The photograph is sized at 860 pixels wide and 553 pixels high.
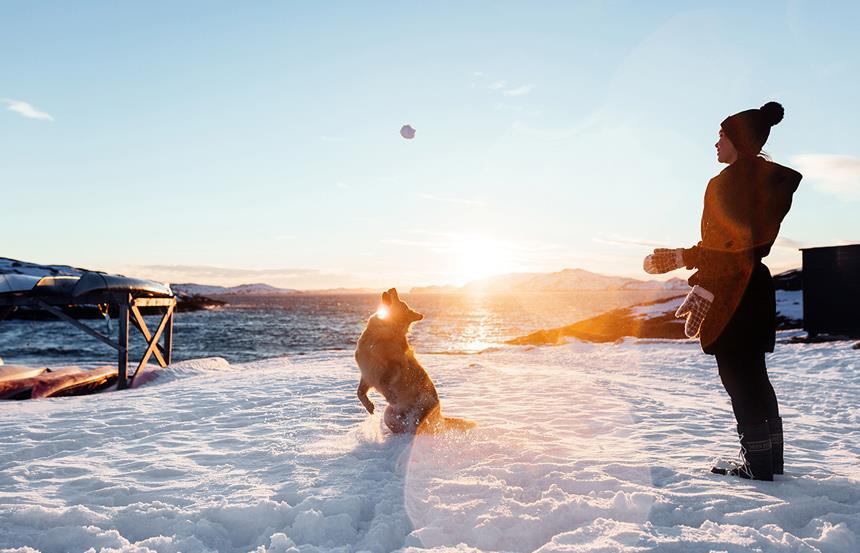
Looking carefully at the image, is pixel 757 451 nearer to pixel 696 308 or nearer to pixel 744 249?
pixel 696 308

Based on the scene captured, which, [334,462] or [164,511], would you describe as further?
[334,462]

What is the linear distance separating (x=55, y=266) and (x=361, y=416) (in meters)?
111

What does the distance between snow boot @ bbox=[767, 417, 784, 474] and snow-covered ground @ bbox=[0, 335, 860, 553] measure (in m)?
0.11

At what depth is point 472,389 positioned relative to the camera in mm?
8820

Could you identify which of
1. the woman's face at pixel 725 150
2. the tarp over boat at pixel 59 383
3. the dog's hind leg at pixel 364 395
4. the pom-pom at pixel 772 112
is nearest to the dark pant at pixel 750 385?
the woman's face at pixel 725 150

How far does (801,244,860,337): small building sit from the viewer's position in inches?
689

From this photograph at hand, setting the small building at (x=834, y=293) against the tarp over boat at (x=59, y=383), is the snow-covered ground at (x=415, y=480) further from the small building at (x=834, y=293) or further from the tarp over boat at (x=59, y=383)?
the small building at (x=834, y=293)

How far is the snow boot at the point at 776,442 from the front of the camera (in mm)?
3451

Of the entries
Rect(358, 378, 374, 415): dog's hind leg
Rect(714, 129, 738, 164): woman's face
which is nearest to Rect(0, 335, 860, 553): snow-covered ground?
Rect(358, 378, 374, 415): dog's hind leg

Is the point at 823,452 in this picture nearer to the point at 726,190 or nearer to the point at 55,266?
the point at 726,190

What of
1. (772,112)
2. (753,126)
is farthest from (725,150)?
(772,112)

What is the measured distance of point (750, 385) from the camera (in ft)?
11.1

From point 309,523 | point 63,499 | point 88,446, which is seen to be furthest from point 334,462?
point 88,446

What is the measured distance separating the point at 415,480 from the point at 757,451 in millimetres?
2424
